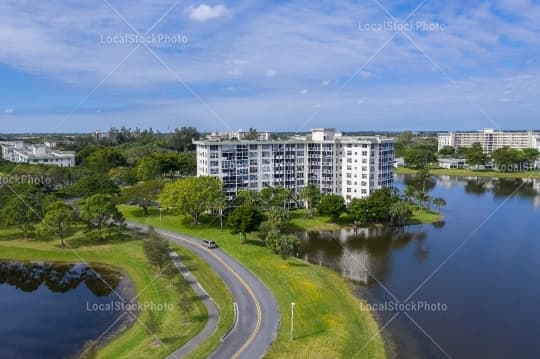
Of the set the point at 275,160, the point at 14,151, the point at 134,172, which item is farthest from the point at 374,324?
the point at 14,151

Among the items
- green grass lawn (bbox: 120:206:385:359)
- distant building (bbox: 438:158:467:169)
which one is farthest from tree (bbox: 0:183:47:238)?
distant building (bbox: 438:158:467:169)

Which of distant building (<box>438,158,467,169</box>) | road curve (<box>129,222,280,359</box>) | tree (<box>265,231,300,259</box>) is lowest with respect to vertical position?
road curve (<box>129,222,280,359</box>)

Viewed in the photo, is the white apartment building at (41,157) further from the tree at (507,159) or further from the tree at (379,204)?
the tree at (507,159)

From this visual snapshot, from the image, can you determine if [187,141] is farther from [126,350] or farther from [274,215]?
[126,350]

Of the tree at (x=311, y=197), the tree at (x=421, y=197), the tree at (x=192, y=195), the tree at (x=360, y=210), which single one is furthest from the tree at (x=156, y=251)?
Answer: the tree at (x=421, y=197)

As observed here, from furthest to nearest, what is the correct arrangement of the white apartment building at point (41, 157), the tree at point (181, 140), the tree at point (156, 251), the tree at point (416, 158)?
1. the tree at point (181, 140)
2. the tree at point (416, 158)
3. the white apartment building at point (41, 157)
4. the tree at point (156, 251)

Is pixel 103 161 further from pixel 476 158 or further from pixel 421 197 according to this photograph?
pixel 476 158

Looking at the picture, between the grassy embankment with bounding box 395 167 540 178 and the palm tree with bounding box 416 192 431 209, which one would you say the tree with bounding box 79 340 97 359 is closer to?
the palm tree with bounding box 416 192 431 209
